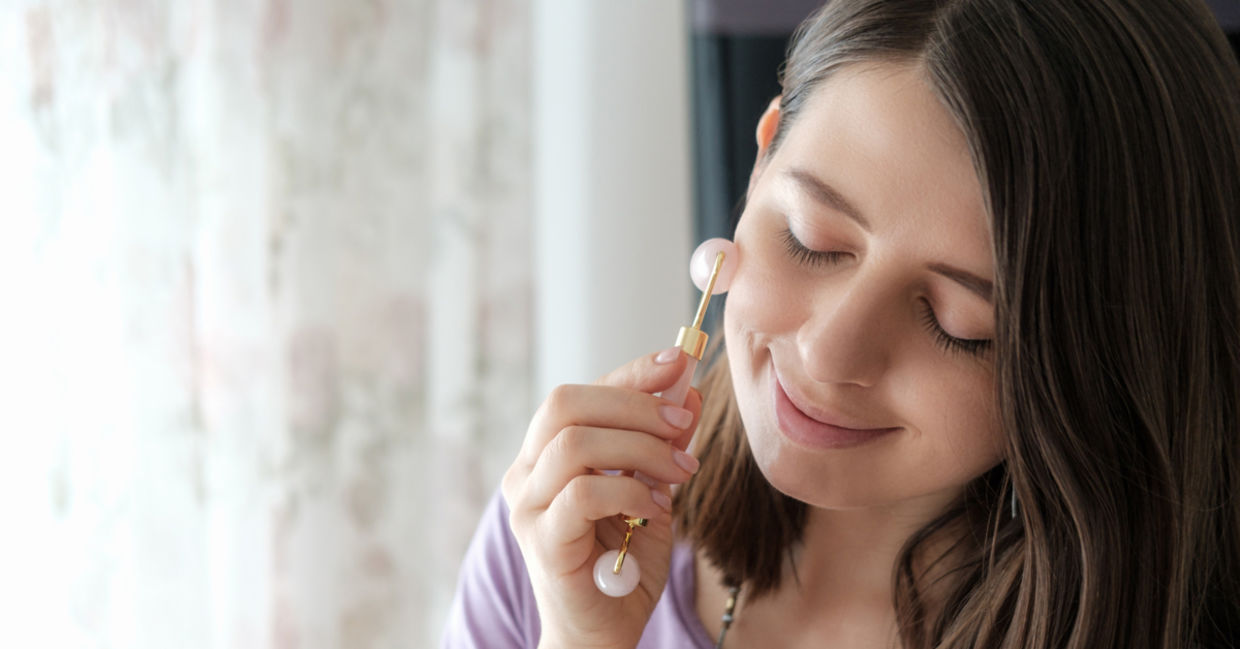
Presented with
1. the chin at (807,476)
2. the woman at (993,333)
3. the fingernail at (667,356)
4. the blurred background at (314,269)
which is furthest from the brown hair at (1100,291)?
the blurred background at (314,269)

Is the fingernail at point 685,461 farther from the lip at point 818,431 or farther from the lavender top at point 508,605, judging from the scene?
the lavender top at point 508,605

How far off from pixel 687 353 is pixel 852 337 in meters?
0.13

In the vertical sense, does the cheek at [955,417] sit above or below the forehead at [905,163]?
below

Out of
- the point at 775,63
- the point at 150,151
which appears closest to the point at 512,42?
the point at 775,63

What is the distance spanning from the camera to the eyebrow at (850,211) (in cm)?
69

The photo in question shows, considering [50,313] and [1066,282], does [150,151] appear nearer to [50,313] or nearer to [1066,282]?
[50,313]

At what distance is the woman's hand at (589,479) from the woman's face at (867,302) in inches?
3.3

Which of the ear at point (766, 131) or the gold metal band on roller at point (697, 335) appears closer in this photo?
the gold metal band on roller at point (697, 335)

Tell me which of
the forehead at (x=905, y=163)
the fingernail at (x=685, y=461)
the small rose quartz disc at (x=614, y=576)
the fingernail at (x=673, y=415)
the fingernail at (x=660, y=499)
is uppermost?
the forehead at (x=905, y=163)

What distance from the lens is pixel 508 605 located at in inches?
38.7

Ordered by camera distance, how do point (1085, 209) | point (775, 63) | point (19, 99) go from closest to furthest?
point (1085, 209), point (19, 99), point (775, 63)

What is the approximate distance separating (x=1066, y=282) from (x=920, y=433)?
149mm

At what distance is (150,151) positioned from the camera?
1188 mm

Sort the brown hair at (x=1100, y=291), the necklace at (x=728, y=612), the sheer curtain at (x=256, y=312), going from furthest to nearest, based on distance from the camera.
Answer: the sheer curtain at (x=256, y=312) → the necklace at (x=728, y=612) → the brown hair at (x=1100, y=291)
